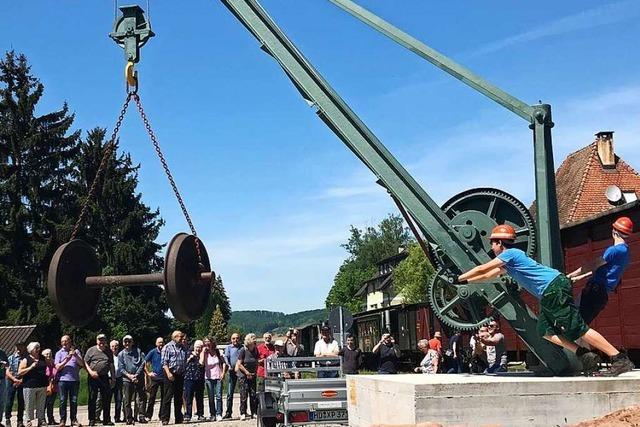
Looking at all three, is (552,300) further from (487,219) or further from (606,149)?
(606,149)

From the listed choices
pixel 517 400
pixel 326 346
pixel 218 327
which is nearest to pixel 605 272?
pixel 517 400

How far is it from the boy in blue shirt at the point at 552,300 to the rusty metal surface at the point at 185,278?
3.46m

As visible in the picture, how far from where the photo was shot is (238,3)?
952cm

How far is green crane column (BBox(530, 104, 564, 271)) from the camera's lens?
803cm

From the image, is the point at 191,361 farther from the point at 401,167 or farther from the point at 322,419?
the point at 401,167

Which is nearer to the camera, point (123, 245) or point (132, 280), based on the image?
point (132, 280)

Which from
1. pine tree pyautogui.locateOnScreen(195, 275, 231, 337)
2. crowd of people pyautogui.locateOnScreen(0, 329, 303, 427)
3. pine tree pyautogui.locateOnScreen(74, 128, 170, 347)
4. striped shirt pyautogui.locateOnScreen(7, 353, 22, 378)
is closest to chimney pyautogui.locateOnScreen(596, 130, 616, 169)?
pine tree pyautogui.locateOnScreen(74, 128, 170, 347)

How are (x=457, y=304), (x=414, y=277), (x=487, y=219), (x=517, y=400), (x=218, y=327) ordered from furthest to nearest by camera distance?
(x=218, y=327) → (x=414, y=277) → (x=457, y=304) → (x=487, y=219) → (x=517, y=400)

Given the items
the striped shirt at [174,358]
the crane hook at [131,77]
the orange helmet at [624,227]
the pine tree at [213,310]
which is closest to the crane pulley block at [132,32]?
the crane hook at [131,77]

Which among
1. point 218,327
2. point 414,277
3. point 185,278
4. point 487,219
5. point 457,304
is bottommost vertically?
point 457,304

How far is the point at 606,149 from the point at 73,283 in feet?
112

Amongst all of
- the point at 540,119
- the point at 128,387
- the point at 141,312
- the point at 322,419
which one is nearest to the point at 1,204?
the point at 141,312

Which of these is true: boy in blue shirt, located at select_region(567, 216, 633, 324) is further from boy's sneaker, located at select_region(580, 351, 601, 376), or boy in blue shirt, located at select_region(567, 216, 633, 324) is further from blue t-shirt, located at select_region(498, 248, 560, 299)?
blue t-shirt, located at select_region(498, 248, 560, 299)

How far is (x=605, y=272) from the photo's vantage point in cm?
772
